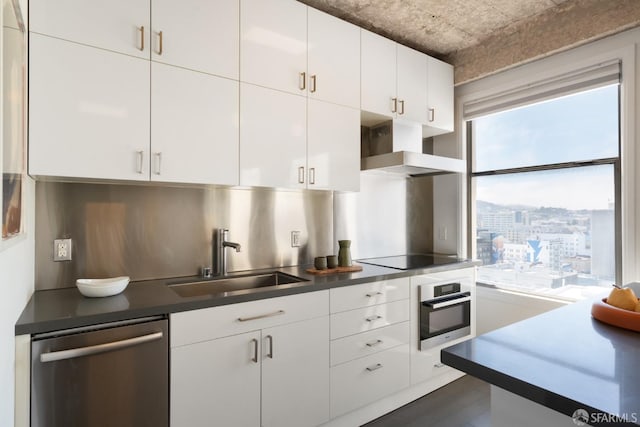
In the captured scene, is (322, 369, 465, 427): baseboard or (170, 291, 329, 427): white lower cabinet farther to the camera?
(322, 369, 465, 427): baseboard

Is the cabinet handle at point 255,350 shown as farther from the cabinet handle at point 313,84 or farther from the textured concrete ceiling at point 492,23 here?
the textured concrete ceiling at point 492,23

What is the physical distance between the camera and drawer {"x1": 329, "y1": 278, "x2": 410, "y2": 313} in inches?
78.7

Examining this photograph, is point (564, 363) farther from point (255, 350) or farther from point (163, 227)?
point (163, 227)

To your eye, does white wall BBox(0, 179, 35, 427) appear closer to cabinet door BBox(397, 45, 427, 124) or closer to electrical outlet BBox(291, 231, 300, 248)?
electrical outlet BBox(291, 231, 300, 248)

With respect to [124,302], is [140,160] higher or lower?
higher

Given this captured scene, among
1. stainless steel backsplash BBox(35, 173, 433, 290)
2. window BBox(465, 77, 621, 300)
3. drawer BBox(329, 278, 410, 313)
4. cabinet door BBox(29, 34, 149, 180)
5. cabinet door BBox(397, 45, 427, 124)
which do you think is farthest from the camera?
cabinet door BBox(397, 45, 427, 124)

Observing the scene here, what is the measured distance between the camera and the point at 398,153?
2.44 m

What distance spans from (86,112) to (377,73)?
1908 mm

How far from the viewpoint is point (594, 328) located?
1.14m

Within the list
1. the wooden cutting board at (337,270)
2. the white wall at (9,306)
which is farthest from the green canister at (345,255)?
the white wall at (9,306)

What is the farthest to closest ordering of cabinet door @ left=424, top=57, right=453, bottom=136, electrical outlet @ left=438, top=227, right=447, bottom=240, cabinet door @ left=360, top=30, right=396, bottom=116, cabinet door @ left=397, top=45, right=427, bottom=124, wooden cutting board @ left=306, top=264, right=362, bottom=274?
electrical outlet @ left=438, top=227, right=447, bottom=240 < cabinet door @ left=424, top=57, right=453, bottom=136 < cabinet door @ left=397, top=45, right=427, bottom=124 < cabinet door @ left=360, top=30, right=396, bottom=116 < wooden cutting board @ left=306, top=264, right=362, bottom=274

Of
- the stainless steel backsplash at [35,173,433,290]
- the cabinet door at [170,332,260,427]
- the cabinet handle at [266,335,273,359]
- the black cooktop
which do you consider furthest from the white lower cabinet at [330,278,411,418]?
the stainless steel backsplash at [35,173,433,290]

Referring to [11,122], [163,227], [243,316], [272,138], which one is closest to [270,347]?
[243,316]

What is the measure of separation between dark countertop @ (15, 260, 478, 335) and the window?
1580 millimetres
